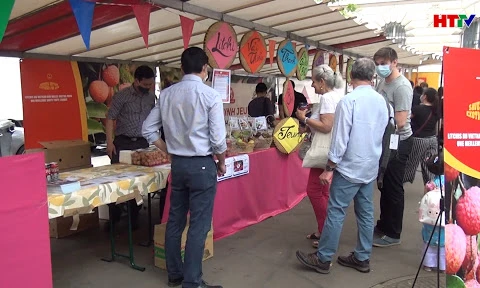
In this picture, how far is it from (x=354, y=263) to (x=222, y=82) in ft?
6.84

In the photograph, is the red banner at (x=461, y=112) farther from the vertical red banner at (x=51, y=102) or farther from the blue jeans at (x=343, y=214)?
the vertical red banner at (x=51, y=102)

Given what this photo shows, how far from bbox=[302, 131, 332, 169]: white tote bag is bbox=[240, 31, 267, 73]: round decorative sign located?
1.37 m

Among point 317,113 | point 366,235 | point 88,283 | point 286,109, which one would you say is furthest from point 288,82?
point 88,283

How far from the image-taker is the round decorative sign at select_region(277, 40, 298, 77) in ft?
17.0

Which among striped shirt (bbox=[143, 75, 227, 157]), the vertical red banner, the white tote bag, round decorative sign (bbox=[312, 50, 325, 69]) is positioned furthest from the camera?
round decorative sign (bbox=[312, 50, 325, 69])

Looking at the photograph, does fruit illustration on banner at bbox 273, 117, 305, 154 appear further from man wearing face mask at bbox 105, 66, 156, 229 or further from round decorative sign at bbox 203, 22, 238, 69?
man wearing face mask at bbox 105, 66, 156, 229

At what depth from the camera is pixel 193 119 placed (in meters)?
2.71

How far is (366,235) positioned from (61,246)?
9.43 ft

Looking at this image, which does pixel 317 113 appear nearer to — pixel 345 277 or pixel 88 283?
pixel 345 277

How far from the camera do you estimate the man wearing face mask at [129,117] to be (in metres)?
4.35

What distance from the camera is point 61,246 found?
3961 mm

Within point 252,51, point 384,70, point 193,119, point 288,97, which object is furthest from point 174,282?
point 288,97

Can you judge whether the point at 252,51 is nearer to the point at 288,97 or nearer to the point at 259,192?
the point at 288,97

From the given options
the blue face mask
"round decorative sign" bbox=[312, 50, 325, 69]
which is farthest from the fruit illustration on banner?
"round decorative sign" bbox=[312, 50, 325, 69]
